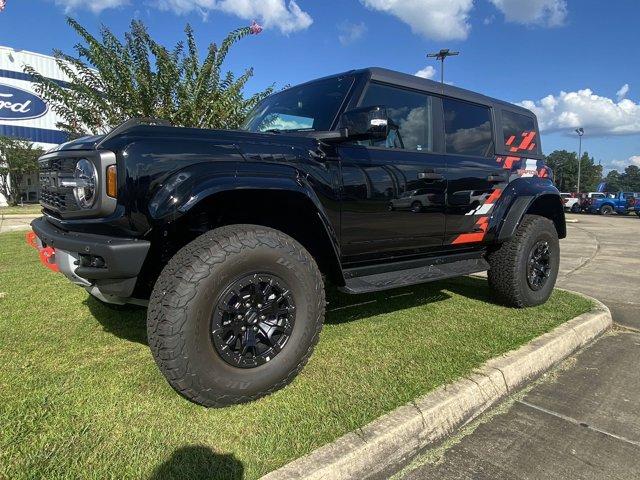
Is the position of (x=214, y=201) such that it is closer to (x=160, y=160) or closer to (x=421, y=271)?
(x=160, y=160)

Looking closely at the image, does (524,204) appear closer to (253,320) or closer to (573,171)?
(253,320)

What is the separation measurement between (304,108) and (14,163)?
125ft

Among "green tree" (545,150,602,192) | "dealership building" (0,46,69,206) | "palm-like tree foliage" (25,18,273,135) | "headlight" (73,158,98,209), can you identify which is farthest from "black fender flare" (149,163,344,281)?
"green tree" (545,150,602,192)

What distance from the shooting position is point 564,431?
2.44 m

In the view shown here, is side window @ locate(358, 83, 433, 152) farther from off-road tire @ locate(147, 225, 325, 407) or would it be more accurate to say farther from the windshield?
off-road tire @ locate(147, 225, 325, 407)

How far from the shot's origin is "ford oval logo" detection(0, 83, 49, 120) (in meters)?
36.5

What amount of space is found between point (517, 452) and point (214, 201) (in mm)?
2021

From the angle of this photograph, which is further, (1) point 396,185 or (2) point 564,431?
(1) point 396,185

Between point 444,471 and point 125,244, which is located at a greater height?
point 125,244

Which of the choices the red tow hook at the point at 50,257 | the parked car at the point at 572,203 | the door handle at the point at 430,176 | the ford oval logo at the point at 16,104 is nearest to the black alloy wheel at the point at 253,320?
the red tow hook at the point at 50,257

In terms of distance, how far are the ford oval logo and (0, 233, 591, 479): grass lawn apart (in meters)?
40.8

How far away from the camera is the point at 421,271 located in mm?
3594

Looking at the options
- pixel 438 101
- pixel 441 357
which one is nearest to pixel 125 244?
pixel 441 357

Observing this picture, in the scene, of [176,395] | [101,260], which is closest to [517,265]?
[176,395]
